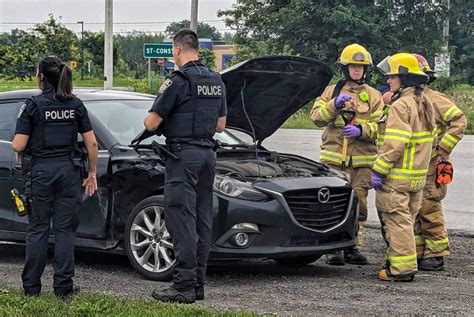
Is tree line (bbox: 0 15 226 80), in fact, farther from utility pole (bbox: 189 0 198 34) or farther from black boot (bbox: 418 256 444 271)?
black boot (bbox: 418 256 444 271)

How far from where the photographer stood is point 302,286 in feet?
22.8

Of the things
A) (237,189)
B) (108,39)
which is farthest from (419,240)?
(108,39)

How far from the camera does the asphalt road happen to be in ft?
35.2

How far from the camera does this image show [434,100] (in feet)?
26.6

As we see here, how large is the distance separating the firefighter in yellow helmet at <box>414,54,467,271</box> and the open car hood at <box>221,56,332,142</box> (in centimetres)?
102

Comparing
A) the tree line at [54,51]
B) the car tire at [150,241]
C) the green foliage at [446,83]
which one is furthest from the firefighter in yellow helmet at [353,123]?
the tree line at [54,51]

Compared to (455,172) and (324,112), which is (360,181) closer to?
(324,112)

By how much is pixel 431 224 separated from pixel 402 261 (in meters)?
1.01

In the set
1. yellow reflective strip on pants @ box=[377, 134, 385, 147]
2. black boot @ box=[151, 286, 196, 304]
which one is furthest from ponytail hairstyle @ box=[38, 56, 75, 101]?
yellow reflective strip on pants @ box=[377, 134, 385, 147]

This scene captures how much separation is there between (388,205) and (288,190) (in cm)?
95

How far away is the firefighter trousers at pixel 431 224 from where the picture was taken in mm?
7969

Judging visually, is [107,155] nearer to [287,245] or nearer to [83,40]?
[287,245]

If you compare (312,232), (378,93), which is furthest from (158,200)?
(378,93)

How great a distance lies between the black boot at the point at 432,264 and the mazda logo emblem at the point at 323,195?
1.31m
